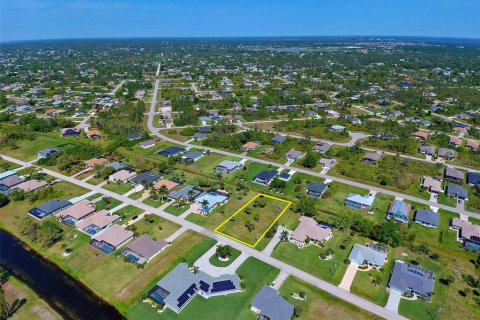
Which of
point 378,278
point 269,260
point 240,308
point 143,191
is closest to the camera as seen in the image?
point 240,308

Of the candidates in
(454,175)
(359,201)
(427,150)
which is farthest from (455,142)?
(359,201)

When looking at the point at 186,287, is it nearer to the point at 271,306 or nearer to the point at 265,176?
the point at 271,306

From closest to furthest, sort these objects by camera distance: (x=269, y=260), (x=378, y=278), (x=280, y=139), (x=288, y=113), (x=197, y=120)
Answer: (x=378, y=278) < (x=269, y=260) < (x=280, y=139) < (x=197, y=120) < (x=288, y=113)

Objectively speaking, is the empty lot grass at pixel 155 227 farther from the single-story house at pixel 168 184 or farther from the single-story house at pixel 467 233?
the single-story house at pixel 467 233

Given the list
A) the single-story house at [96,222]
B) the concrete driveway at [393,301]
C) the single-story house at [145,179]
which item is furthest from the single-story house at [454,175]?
the single-story house at [96,222]

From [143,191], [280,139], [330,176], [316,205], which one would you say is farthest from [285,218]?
[280,139]

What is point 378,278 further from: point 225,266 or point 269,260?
point 225,266
